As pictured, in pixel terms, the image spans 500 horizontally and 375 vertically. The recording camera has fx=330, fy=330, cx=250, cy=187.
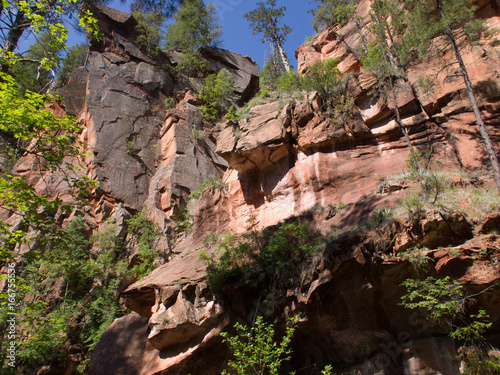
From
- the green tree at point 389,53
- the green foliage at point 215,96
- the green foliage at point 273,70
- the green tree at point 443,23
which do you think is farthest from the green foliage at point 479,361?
the green foliage at point 215,96

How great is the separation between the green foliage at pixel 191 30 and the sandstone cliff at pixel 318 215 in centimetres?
1144

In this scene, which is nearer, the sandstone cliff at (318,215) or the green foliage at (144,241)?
the sandstone cliff at (318,215)

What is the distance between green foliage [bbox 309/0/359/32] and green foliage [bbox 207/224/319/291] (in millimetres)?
15193

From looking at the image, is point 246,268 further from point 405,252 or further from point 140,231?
point 140,231

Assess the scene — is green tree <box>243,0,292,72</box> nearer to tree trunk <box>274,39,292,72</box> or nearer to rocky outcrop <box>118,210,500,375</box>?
tree trunk <box>274,39,292,72</box>

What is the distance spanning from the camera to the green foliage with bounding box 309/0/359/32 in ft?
64.1

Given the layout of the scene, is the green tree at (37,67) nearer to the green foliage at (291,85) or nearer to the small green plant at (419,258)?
the small green plant at (419,258)

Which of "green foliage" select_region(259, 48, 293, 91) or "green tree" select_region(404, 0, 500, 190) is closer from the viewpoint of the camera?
"green tree" select_region(404, 0, 500, 190)

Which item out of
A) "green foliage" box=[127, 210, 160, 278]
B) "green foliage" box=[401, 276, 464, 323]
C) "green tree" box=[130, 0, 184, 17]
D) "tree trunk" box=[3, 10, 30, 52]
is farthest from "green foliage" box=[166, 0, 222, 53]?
"green foliage" box=[401, 276, 464, 323]

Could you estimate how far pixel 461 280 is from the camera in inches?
289

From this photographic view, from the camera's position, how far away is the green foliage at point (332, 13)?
19.5 m

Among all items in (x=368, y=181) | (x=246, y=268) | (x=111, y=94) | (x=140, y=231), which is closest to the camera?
(x=246, y=268)

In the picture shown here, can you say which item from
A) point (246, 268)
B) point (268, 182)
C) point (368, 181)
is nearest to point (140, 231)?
point (268, 182)

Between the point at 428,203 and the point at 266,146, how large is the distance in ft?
21.3
